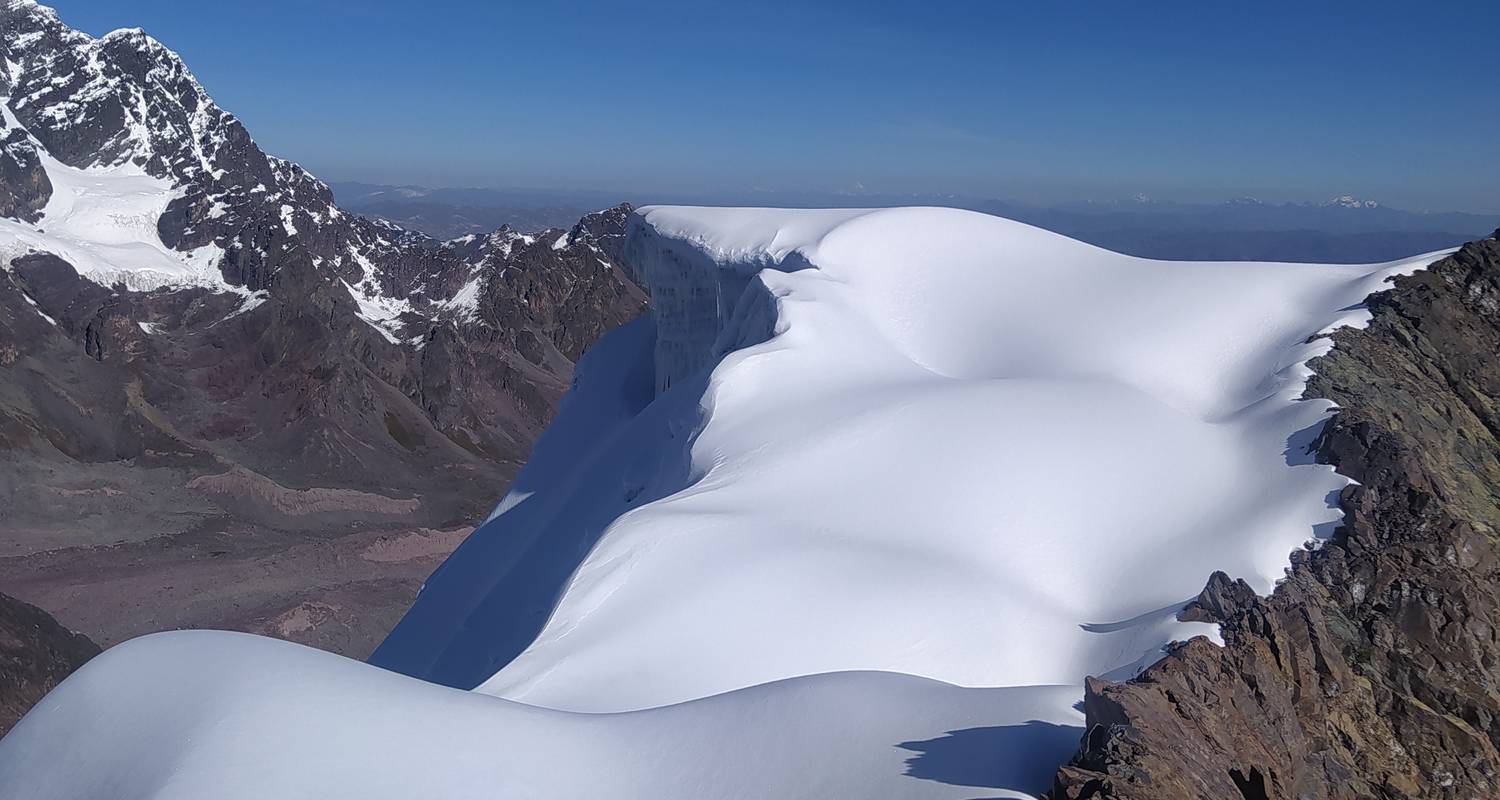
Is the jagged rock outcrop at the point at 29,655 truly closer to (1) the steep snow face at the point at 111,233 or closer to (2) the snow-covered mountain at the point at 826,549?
(2) the snow-covered mountain at the point at 826,549

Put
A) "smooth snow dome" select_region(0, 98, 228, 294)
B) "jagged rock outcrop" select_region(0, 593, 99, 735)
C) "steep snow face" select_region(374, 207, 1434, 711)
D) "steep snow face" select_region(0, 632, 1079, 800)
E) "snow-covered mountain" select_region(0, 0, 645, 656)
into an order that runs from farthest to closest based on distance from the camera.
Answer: "smooth snow dome" select_region(0, 98, 228, 294)
"snow-covered mountain" select_region(0, 0, 645, 656)
"jagged rock outcrop" select_region(0, 593, 99, 735)
"steep snow face" select_region(374, 207, 1434, 711)
"steep snow face" select_region(0, 632, 1079, 800)

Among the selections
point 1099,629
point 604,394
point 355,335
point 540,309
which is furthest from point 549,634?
point 540,309

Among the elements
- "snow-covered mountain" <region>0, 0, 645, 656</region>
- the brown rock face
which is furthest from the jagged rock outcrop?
the brown rock face

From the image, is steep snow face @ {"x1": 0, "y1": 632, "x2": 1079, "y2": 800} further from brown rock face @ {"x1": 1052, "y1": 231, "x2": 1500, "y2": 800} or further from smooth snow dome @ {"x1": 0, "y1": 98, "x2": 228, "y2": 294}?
smooth snow dome @ {"x1": 0, "y1": 98, "x2": 228, "y2": 294}

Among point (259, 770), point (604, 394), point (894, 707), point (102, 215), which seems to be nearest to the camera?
point (259, 770)

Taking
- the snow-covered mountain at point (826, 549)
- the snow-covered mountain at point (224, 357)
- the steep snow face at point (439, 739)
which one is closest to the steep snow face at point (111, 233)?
the snow-covered mountain at point (224, 357)

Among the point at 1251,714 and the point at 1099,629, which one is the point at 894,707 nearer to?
the point at 1251,714
